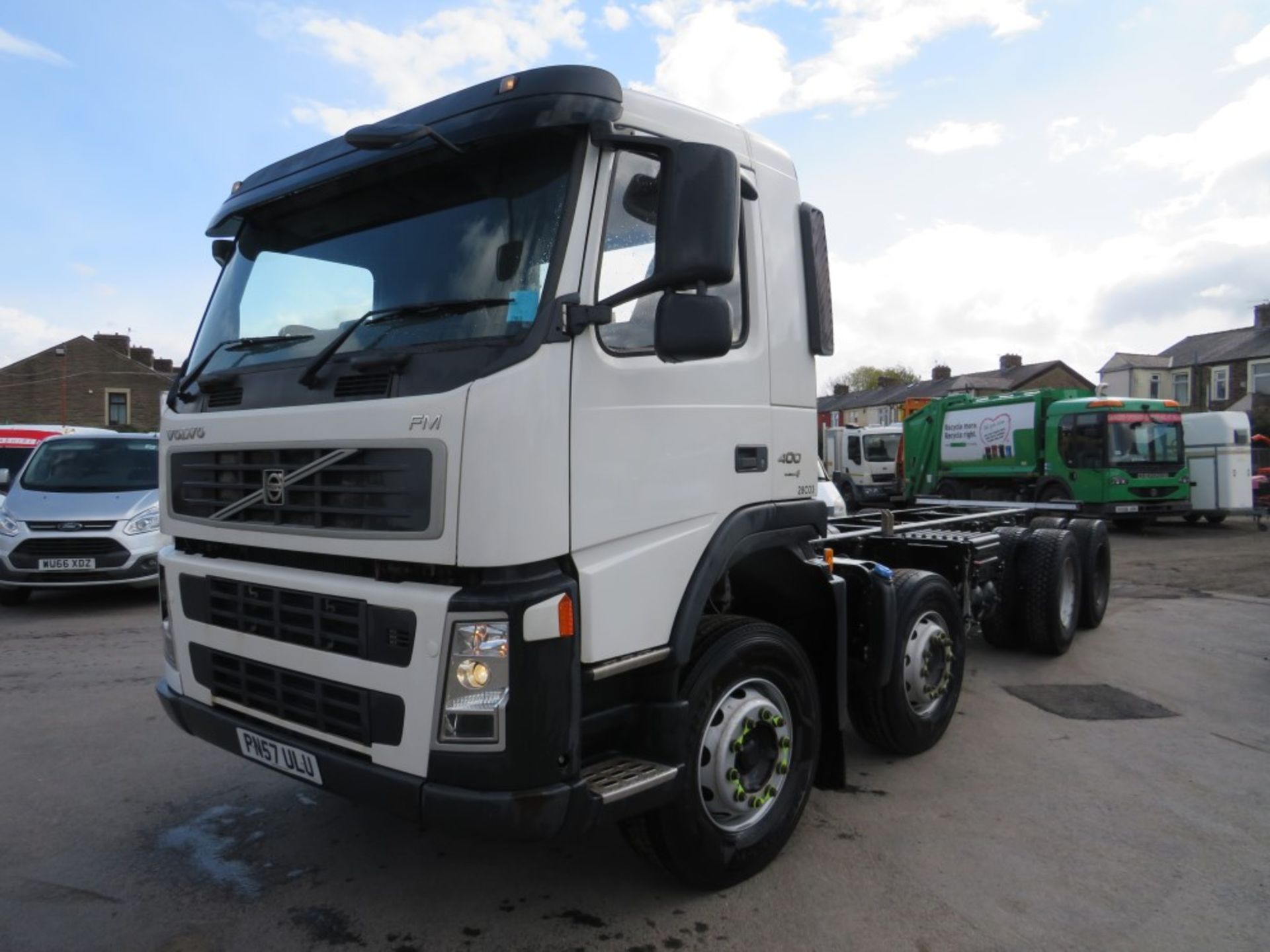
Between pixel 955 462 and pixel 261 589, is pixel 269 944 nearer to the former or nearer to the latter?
pixel 261 589

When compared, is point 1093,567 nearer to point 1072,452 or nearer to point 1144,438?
point 1072,452

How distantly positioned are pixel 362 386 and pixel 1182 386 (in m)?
60.0

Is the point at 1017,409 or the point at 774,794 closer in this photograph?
the point at 774,794

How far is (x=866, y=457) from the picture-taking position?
2939cm


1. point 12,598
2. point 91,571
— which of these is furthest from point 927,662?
point 12,598

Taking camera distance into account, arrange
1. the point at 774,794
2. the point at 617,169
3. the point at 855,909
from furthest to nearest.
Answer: the point at 774,794 < the point at 855,909 < the point at 617,169

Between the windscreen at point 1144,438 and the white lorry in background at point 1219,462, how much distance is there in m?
0.63

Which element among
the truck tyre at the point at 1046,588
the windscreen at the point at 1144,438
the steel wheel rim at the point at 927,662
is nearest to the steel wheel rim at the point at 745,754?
the steel wheel rim at the point at 927,662

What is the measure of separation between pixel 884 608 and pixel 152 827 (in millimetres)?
3478

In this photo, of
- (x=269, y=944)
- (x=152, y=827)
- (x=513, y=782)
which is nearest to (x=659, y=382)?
(x=513, y=782)

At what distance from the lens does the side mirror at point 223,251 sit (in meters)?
3.74

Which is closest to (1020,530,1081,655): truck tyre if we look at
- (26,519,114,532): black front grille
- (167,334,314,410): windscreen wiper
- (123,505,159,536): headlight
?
(167,334,314,410): windscreen wiper

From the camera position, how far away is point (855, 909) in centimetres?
316

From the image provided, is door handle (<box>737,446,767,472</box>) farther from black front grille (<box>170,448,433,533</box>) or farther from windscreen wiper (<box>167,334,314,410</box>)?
windscreen wiper (<box>167,334,314,410</box>)
